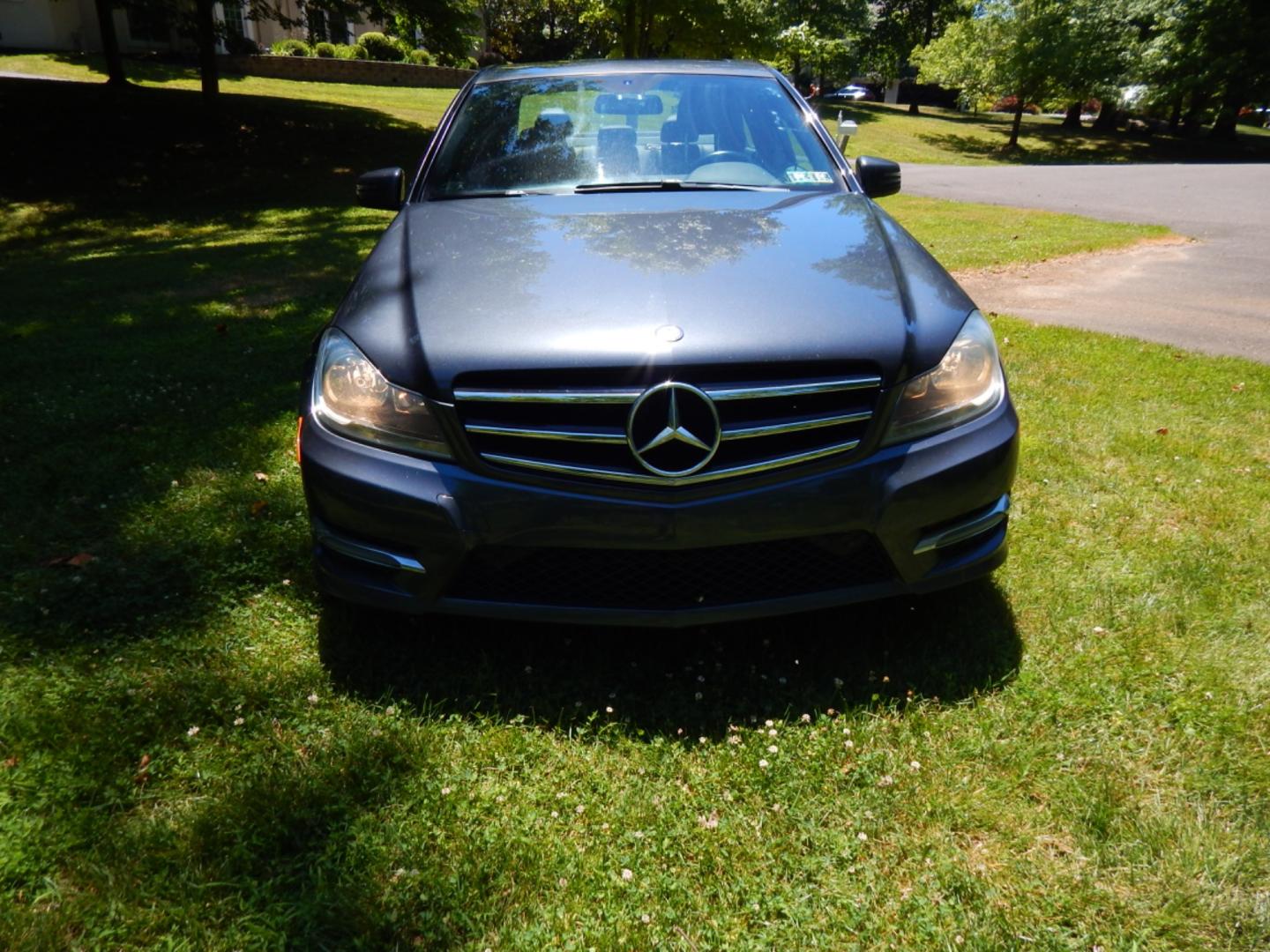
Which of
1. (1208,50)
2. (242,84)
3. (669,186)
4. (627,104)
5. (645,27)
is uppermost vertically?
(1208,50)

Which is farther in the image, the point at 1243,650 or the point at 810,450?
the point at 1243,650

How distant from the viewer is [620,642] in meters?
2.79

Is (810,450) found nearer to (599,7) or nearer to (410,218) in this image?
(410,218)

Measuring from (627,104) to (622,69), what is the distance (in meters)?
0.43

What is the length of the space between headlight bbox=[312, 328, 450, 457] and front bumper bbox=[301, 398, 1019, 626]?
41mm

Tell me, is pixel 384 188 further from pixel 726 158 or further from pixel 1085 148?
pixel 1085 148

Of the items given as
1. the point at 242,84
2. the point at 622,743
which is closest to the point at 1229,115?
the point at 242,84

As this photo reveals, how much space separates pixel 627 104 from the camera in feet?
12.8

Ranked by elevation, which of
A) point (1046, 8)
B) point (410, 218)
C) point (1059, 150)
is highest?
point (1046, 8)

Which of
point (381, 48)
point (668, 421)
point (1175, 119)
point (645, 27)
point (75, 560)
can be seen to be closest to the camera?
point (668, 421)

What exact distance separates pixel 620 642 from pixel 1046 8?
34472 mm

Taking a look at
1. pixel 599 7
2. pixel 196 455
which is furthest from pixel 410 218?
pixel 599 7

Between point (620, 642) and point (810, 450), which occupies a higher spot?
point (810, 450)

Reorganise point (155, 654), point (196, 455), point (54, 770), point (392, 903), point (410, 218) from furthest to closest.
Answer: point (196, 455) < point (410, 218) < point (155, 654) < point (54, 770) < point (392, 903)
